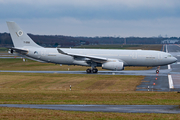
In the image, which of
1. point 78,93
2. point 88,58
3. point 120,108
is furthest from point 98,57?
point 120,108

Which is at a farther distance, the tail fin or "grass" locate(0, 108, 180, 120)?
the tail fin

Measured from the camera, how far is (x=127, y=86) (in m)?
32.7

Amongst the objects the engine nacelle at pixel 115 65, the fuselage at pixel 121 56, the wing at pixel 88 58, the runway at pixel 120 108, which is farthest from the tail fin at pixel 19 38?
the runway at pixel 120 108

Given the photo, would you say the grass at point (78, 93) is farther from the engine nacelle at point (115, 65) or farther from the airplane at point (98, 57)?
the airplane at point (98, 57)

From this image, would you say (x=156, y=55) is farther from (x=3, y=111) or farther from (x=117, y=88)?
(x=3, y=111)

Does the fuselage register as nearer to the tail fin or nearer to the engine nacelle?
the engine nacelle

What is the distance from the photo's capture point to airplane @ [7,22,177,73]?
45.6 metres

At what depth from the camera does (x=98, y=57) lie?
4644 cm

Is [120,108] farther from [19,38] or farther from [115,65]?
[19,38]

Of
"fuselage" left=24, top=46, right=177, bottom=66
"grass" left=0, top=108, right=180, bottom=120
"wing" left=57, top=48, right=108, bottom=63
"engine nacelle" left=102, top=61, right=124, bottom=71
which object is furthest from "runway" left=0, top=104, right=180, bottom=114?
"fuselage" left=24, top=46, right=177, bottom=66

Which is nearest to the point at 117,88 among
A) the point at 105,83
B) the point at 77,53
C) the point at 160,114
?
the point at 105,83

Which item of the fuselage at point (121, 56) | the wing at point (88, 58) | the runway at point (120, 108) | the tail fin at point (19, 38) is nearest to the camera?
the runway at point (120, 108)

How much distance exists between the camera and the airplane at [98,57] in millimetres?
45594

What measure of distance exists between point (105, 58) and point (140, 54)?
614 cm
